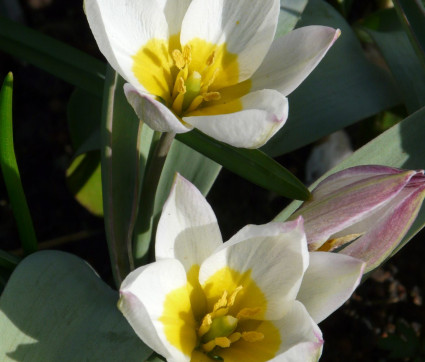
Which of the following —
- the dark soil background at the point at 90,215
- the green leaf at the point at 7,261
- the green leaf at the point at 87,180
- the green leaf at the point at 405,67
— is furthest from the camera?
the dark soil background at the point at 90,215

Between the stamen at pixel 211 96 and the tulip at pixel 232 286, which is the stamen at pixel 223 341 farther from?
the stamen at pixel 211 96

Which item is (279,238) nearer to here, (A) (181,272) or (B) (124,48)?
(A) (181,272)

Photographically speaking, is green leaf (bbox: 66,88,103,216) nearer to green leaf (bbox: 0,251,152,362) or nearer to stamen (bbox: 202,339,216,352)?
green leaf (bbox: 0,251,152,362)

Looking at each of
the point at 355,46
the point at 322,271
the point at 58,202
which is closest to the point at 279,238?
the point at 322,271

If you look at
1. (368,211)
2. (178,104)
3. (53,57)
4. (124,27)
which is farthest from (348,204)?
(53,57)

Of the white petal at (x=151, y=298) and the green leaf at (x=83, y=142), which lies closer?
the white petal at (x=151, y=298)

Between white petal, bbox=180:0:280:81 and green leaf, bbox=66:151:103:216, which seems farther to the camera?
green leaf, bbox=66:151:103:216

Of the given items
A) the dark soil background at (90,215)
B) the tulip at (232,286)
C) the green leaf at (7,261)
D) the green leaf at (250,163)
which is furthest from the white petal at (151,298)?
the dark soil background at (90,215)

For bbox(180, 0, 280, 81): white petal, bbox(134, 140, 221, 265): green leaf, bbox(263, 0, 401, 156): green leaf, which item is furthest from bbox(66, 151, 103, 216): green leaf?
bbox(180, 0, 280, 81): white petal

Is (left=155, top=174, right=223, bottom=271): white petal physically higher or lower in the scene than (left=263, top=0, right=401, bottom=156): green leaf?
higher

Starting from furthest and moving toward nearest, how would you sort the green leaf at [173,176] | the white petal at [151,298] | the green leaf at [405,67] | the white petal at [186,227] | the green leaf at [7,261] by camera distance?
the green leaf at [405,67] < the green leaf at [173,176] < the green leaf at [7,261] < the white petal at [186,227] < the white petal at [151,298]
